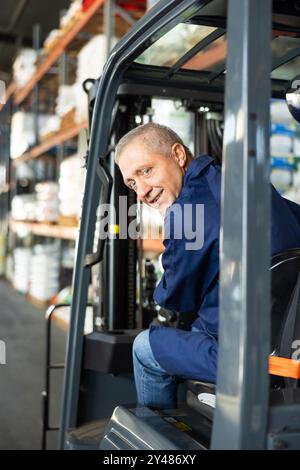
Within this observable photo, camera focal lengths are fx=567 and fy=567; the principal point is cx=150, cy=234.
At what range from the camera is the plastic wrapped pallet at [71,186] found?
717cm

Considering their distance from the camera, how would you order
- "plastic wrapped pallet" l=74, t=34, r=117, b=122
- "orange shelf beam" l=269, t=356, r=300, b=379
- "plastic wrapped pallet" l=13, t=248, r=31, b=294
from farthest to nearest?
"plastic wrapped pallet" l=13, t=248, r=31, b=294 → "plastic wrapped pallet" l=74, t=34, r=117, b=122 → "orange shelf beam" l=269, t=356, r=300, b=379

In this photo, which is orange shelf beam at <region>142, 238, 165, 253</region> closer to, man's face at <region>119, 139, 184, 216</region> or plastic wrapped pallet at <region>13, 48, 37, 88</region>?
man's face at <region>119, 139, 184, 216</region>

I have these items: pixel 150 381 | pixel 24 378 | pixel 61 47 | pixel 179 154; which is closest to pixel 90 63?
pixel 61 47

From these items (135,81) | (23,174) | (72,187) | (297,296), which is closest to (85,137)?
(135,81)

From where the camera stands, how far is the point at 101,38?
6.05 meters

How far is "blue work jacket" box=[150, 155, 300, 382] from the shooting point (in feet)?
5.78

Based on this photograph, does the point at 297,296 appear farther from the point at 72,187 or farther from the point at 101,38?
the point at 72,187

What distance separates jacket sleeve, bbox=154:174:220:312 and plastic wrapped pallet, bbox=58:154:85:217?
17.6 feet

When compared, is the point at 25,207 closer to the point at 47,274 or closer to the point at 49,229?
the point at 47,274

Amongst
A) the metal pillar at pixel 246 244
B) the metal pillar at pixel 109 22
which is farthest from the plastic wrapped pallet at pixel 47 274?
the metal pillar at pixel 246 244

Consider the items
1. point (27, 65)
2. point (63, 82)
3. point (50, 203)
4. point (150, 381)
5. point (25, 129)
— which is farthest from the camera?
point (27, 65)

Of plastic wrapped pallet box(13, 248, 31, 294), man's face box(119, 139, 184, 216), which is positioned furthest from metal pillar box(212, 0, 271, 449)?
plastic wrapped pallet box(13, 248, 31, 294)

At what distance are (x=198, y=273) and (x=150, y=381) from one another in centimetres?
62

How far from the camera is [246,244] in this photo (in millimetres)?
1202
